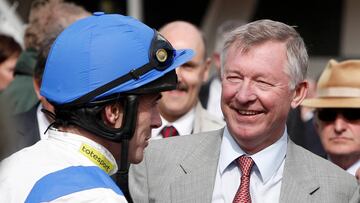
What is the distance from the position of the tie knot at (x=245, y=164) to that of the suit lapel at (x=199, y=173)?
11 cm

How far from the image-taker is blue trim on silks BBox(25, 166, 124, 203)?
2125mm

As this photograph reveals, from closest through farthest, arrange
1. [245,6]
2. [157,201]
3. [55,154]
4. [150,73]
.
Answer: [55,154], [150,73], [157,201], [245,6]

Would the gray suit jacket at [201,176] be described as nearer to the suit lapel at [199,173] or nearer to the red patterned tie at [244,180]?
the suit lapel at [199,173]

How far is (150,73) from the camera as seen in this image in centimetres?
245

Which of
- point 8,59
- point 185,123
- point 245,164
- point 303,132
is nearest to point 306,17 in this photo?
point 303,132

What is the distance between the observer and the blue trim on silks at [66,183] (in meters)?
2.12

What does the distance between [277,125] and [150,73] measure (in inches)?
42.4

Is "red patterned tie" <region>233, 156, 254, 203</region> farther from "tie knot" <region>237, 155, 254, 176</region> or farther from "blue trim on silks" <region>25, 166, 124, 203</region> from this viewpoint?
"blue trim on silks" <region>25, 166, 124, 203</region>

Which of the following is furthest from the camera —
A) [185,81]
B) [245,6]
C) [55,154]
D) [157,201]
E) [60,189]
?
[245,6]

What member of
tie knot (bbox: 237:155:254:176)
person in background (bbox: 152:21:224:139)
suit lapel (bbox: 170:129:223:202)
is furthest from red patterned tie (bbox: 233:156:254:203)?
person in background (bbox: 152:21:224:139)

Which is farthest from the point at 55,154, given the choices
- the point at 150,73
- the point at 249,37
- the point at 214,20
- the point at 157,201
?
the point at 214,20

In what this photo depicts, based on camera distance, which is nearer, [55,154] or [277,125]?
[55,154]

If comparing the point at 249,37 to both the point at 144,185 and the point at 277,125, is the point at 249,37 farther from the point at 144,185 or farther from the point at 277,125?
the point at 144,185

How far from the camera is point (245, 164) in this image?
10.7 feet
